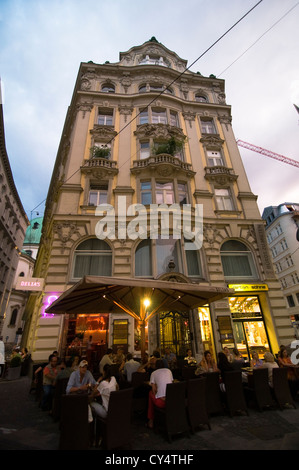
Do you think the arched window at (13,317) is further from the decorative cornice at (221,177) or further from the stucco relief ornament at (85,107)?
the decorative cornice at (221,177)

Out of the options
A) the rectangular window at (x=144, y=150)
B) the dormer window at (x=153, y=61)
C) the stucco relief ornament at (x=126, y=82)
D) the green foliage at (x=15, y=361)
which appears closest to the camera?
the green foliage at (x=15, y=361)

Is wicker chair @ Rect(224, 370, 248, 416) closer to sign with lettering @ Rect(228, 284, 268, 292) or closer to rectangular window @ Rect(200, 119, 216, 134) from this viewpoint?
sign with lettering @ Rect(228, 284, 268, 292)

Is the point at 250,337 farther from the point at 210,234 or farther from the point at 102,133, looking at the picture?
the point at 102,133

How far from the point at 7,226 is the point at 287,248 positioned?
51715 mm

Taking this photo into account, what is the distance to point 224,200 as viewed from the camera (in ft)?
59.1

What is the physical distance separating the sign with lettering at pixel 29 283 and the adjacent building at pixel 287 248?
3915cm

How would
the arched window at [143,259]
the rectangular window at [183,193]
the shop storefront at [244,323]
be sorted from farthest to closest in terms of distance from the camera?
1. the rectangular window at [183,193]
2. the arched window at [143,259]
3. the shop storefront at [244,323]

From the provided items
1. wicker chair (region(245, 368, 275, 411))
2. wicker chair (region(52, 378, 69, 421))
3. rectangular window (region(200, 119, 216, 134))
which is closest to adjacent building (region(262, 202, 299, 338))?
rectangular window (region(200, 119, 216, 134))

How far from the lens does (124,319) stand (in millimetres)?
12773

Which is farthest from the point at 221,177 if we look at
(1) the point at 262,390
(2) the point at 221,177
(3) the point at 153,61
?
(3) the point at 153,61

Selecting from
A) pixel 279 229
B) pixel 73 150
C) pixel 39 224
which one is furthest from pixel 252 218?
pixel 39 224

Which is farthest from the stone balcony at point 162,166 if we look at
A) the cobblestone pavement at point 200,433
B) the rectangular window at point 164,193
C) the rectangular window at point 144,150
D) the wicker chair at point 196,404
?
the cobblestone pavement at point 200,433

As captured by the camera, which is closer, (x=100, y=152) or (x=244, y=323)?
(x=244, y=323)

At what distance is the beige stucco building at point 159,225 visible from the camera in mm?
13188
